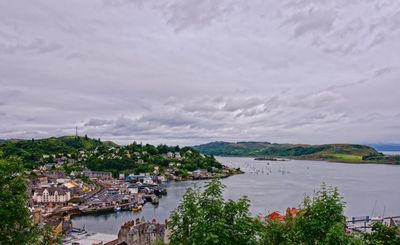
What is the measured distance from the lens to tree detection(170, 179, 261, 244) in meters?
4.95

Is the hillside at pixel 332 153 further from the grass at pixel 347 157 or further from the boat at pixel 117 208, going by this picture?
the boat at pixel 117 208

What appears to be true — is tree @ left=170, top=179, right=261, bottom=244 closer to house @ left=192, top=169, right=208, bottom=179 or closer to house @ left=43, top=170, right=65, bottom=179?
house @ left=43, top=170, right=65, bottom=179

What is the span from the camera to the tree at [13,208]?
5344 millimetres

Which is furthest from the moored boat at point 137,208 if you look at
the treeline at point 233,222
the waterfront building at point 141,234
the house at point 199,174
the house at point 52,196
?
the house at point 199,174

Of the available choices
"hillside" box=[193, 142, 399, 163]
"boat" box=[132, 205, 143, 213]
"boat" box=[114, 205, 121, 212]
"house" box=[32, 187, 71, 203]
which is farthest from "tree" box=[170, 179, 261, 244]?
"hillside" box=[193, 142, 399, 163]

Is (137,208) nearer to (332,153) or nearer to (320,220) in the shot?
(320,220)

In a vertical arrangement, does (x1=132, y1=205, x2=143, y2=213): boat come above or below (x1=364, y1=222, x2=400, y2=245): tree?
below

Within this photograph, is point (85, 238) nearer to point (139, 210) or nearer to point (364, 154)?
point (139, 210)

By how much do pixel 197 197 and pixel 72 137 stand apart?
10805cm

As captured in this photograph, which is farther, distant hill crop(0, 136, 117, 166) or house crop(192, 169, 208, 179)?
distant hill crop(0, 136, 117, 166)

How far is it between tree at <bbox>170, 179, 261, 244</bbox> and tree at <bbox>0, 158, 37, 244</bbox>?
219 cm

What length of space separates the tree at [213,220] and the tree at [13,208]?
2187 millimetres

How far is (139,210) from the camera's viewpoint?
3653 centimetres

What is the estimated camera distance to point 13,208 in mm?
5355
